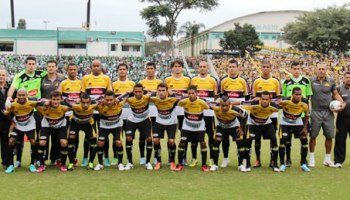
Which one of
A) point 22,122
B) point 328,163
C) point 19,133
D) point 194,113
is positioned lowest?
point 328,163

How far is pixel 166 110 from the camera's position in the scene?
808cm

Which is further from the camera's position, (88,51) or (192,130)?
(88,51)

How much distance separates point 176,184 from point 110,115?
1.99m

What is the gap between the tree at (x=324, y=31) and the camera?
4584 centimetres

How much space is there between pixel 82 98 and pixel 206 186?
2.69m

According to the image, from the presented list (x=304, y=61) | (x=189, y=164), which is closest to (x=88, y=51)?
(x=304, y=61)

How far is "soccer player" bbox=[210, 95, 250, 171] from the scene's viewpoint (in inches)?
308

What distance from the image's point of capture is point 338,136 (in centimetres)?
845

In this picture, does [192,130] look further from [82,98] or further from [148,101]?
[82,98]

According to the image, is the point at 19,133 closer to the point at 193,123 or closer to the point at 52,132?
the point at 52,132

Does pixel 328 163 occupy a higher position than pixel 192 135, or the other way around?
pixel 192 135

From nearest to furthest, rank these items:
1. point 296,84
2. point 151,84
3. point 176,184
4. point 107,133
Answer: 1. point 176,184
2. point 107,133
3. point 296,84
4. point 151,84

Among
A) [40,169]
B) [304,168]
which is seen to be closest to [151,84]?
[40,169]

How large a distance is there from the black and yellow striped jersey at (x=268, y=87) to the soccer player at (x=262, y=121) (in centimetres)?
23
